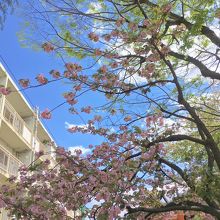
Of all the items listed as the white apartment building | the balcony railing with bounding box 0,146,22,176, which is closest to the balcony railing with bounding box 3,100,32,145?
the white apartment building

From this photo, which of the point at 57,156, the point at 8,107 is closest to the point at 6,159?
the point at 8,107

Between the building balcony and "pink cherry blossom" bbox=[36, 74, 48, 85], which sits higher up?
the building balcony

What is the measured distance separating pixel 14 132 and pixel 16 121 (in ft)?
3.31

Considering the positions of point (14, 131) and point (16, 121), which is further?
point (16, 121)

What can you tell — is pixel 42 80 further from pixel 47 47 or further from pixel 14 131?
pixel 14 131

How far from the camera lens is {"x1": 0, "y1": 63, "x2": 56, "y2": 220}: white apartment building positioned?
17938mm

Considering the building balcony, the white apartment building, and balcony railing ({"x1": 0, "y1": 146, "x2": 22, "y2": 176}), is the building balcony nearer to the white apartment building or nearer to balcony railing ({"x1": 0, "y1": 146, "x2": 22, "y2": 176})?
the white apartment building

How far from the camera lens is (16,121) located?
20609mm

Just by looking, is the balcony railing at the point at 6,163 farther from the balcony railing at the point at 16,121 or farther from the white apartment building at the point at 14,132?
the balcony railing at the point at 16,121

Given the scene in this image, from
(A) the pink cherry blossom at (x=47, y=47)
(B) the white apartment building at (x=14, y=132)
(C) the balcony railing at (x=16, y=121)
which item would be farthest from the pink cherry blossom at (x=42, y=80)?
Answer: (C) the balcony railing at (x=16, y=121)

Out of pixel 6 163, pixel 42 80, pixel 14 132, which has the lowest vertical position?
pixel 42 80

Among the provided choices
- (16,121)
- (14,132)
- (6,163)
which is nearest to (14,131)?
(14,132)

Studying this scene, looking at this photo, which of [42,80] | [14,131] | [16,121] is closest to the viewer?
[42,80]

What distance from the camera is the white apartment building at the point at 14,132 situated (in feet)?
58.9
